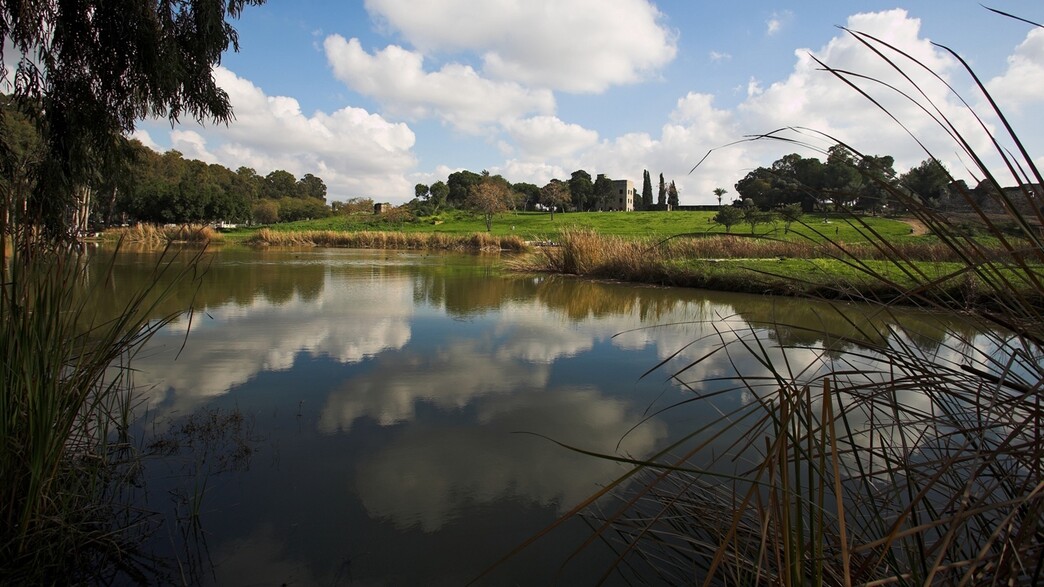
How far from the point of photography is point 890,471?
4.24 ft

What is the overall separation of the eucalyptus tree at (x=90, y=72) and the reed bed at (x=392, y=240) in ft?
75.6

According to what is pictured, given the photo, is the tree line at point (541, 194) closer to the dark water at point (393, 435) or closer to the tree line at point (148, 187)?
the tree line at point (148, 187)

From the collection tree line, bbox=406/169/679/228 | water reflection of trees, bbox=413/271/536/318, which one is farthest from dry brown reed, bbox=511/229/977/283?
tree line, bbox=406/169/679/228

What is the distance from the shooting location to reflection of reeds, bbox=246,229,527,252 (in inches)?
1154

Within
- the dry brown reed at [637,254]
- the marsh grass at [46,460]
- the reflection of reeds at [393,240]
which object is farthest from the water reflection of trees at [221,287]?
the reflection of reeds at [393,240]

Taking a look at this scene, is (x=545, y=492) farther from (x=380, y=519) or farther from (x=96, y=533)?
(x=96, y=533)

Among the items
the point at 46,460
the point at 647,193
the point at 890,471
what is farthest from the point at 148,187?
the point at 647,193

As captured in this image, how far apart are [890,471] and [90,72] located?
6.19 m

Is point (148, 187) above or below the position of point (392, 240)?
above

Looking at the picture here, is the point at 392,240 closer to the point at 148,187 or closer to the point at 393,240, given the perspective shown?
the point at 393,240

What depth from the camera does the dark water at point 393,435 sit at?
7.30 feet

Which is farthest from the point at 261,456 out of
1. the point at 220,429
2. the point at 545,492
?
the point at 545,492

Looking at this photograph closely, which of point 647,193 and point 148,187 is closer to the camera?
point 148,187

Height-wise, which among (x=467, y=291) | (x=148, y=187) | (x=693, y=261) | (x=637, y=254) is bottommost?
(x=467, y=291)
